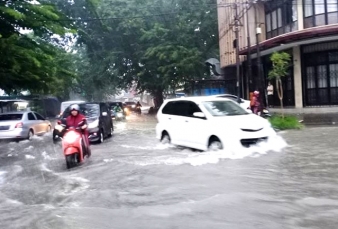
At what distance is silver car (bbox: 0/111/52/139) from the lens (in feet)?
60.4

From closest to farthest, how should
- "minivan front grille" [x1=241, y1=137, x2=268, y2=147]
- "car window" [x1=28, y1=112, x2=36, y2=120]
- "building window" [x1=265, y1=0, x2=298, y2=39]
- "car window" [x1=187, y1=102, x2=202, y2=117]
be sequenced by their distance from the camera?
"minivan front grille" [x1=241, y1=137, x2=268, y2=147] → "car window" [x1=187, y1=102, x2=202, y2=117] → "car window" [x1=28, y1=112, x2=36, y2=120] → "building window" [x1=265, y1=0, x2=298, y2=39]

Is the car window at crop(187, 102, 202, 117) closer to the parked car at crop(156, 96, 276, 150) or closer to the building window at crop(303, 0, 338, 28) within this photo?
the parked car at crop(156, 96, 276, 150)

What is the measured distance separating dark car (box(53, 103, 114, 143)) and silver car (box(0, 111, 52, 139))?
160 centimetres

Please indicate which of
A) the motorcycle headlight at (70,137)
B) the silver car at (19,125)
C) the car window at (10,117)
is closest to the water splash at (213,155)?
the motorcycle headlight at (70,137)

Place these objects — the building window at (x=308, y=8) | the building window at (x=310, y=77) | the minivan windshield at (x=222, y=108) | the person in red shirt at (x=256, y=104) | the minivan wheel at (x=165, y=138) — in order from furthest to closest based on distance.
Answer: the building window at (x=310, y=77)
the building window at (x=308, y=8)
the person in red shirt at (x=256, y=104)
the minivan wheel at (x=165, y=138)
the minivan windshield at (x=222, y=108)

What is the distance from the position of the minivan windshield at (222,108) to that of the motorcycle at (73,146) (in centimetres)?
369

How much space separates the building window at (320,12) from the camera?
2633cm

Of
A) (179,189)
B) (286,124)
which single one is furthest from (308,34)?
(179,189)

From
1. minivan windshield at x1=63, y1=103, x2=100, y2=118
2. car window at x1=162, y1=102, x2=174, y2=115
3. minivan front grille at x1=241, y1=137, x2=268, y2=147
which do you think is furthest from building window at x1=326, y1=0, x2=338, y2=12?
minivan front grille at x1=241, y1=137, x2=268, y2=147

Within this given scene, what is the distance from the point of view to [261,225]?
5.65m

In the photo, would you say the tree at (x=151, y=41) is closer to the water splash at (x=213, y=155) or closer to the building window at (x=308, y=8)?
the building window at (x=308, y=8)

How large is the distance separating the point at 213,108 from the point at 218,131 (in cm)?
125

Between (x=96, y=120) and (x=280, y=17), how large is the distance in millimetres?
18519

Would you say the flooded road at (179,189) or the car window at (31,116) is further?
the car window at (31,116)
